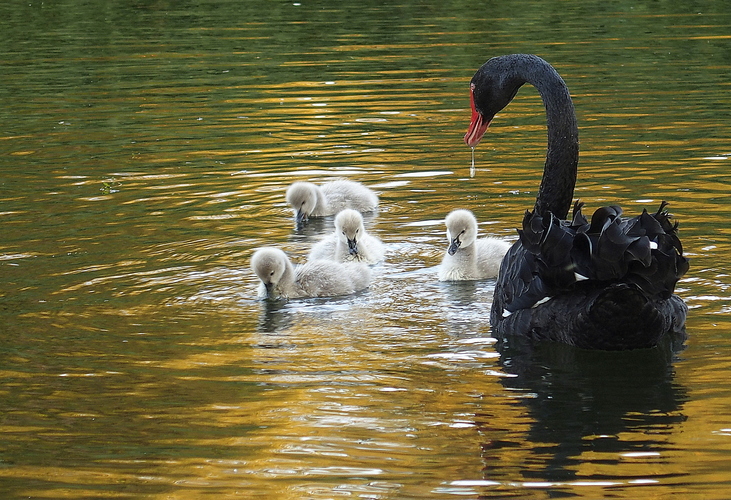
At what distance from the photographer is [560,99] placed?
582cm

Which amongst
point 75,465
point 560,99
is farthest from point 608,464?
point 560,99

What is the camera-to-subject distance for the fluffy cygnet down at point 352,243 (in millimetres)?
6898

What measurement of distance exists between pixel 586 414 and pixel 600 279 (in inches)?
23.0

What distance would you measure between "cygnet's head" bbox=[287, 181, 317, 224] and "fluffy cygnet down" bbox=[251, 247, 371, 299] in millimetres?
1586

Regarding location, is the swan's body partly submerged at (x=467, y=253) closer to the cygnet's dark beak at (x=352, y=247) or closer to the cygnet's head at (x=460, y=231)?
the cygnet's head at (x=460, y=231)

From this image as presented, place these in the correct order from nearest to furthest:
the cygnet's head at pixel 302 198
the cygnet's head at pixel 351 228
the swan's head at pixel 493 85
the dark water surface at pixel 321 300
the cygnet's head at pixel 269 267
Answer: the dark water surface at pixel 321 300 → the swan's head at pixel 493 85 → the cygnet's head at pixel 269 267 → the cygnet's head at pixel 351 228 → the cygnet's head at pixel 302 198

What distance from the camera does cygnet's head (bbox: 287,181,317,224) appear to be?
807 cm

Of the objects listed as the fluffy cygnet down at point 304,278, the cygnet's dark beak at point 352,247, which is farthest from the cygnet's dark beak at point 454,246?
the cygnet's dark beak at point 352,247

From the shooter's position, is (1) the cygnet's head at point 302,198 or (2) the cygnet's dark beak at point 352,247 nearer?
(2) the cygnet's dark beak at point 352,247

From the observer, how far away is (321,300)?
21.0 feet

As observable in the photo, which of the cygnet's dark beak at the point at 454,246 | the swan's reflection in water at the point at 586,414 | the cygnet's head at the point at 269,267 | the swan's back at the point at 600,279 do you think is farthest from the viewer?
the cygnet's dark beak at the point at 454,246

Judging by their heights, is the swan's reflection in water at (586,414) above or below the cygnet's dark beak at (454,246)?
below

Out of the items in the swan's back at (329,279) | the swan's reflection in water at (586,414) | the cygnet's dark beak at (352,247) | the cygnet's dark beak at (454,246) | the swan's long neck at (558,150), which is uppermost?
the swan's long neck at (558,150)

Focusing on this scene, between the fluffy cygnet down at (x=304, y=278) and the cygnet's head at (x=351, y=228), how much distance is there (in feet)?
1.28
